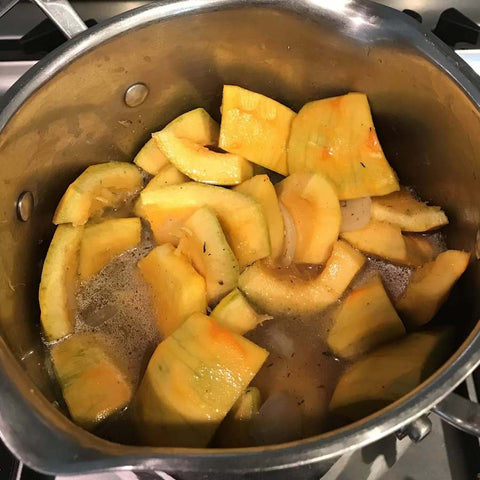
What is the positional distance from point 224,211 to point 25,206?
0.94 feet

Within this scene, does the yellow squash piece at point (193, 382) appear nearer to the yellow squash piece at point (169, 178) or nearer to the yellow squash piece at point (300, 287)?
the yellow squash piece at point (300, 287)

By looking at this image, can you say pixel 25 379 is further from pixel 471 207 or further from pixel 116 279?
pixel 471 207

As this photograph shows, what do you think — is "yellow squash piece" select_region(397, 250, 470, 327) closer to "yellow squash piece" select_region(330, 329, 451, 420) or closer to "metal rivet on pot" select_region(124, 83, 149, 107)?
"yellow squash piece" select_region(330, 329, 451, 420)

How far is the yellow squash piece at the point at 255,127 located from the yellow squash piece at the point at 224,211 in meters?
0.09

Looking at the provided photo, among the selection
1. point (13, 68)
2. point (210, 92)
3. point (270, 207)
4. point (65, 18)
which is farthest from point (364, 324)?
point (13, 68)

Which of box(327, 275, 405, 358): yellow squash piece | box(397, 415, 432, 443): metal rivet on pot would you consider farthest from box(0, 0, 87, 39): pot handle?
box(397, 415, 432, 443): metal rivet on pot

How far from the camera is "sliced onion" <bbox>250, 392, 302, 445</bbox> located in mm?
754

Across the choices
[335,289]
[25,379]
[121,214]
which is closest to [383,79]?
[335,289]

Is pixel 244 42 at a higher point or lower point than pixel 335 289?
higher

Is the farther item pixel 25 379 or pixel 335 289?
pixel 335 289

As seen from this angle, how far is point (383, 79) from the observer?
0.86 metres

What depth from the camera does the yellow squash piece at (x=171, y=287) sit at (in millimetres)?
816

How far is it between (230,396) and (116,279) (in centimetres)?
31

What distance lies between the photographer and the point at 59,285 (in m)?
0.86
